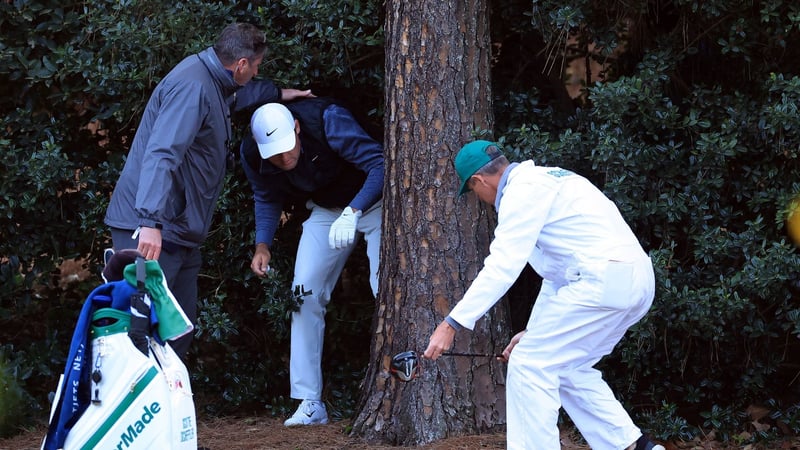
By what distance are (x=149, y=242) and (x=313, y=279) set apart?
5.34 feet

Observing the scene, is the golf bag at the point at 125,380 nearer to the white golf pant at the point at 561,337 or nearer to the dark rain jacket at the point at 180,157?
the dark rain jacket at the point at 180,157

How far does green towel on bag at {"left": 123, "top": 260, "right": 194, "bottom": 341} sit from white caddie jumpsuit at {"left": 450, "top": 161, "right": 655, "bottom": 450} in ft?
4.02

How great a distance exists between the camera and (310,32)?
6.56 m

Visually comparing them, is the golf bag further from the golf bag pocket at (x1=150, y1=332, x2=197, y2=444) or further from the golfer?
the golfer

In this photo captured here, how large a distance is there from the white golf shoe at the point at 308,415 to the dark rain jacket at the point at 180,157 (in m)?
1.47

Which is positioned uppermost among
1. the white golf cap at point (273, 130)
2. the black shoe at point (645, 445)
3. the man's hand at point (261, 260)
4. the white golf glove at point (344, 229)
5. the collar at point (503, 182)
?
the white golf cap at point (273, 130)

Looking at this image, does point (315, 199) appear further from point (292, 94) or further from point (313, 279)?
point (292, 94)

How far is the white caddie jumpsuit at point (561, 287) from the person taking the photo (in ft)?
→ 15.0

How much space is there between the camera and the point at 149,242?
4.99 meters

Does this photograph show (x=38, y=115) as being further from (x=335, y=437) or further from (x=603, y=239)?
(x=603, y=239)

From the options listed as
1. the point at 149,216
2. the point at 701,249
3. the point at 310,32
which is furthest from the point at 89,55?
the point at 701,249

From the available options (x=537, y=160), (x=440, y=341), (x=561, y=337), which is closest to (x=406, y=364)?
(x=440, y=341)

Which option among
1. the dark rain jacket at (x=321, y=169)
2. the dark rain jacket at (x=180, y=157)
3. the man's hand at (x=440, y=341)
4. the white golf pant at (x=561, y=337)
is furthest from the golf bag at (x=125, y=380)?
the dark rain jacket at (x=321, y=169)

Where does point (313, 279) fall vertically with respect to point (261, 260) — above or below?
below
